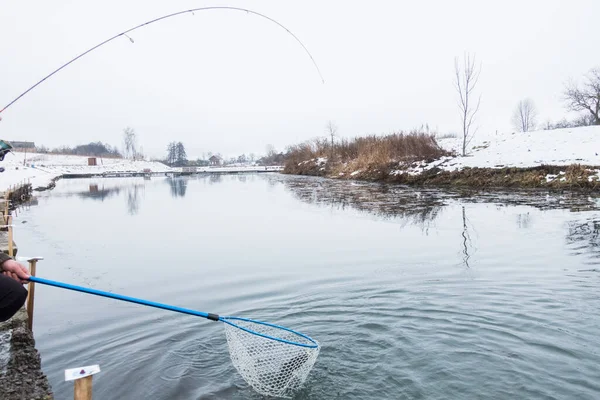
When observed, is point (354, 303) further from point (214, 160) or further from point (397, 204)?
point (214, 160)

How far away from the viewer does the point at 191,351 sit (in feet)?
18.4

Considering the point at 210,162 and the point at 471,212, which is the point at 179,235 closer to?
the point at 471,212

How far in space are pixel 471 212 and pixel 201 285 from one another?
1132 centimetres

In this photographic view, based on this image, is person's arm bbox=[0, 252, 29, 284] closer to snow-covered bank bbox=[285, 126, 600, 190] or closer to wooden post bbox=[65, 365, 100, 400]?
wooden post bbox=[65, 365, 100, 400]

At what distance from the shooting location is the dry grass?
36438mm

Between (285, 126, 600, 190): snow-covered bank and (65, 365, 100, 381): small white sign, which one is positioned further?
(285, 126, 600, 190): snow-covered bank

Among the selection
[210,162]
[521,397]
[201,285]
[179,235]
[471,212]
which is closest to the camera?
[521,397]

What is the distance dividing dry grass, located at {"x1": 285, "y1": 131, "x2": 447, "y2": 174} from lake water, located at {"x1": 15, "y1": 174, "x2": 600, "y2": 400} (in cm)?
2132

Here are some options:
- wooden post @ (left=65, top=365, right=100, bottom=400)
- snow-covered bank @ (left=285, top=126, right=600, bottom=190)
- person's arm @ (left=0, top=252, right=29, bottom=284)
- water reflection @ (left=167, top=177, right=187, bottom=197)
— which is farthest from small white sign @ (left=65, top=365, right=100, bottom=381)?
water reflection @ (left=167, top=177, right=187, bottom=197)

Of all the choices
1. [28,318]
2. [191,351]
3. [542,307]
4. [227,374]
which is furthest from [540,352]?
[28,318]

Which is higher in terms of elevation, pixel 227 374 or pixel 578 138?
pixel 578 138

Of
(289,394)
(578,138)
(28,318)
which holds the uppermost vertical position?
(578,138)

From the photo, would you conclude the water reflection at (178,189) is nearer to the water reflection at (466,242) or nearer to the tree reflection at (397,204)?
the tree reflection at (397,204)

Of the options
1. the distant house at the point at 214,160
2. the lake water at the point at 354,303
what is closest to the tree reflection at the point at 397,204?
the lake water at the point at 354,303
